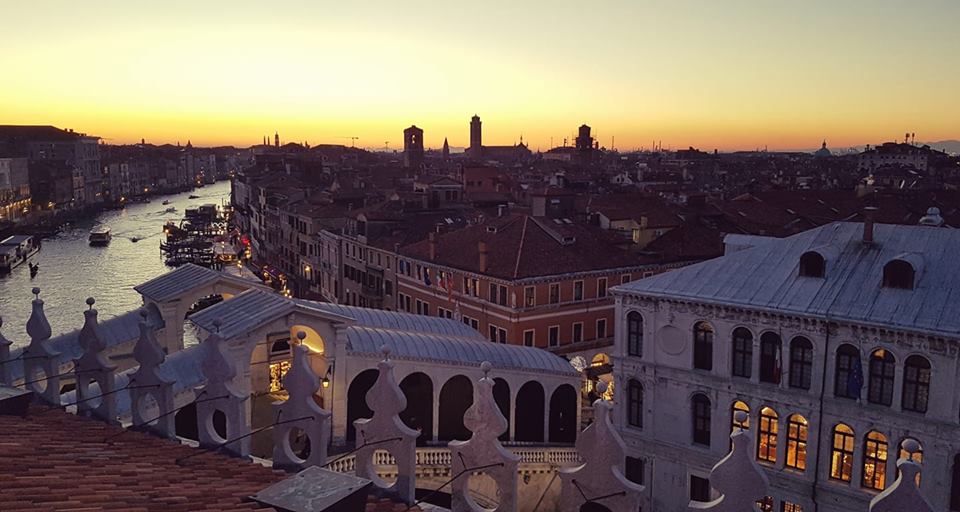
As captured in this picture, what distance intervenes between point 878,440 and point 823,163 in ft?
457

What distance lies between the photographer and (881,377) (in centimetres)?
1633

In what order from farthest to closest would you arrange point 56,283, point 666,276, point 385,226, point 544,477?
point 56,283
point 385,226
point 666,276
point 544,477

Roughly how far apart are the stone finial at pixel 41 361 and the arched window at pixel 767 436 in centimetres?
1507

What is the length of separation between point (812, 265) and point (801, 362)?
238cm

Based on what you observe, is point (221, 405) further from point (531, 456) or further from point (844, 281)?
point (844, 281)

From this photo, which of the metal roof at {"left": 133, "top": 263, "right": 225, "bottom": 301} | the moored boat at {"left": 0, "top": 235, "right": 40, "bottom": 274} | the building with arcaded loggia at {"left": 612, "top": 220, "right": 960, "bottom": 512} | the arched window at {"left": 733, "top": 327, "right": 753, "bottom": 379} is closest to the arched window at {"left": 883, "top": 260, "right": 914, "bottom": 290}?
the building with arcaded loggia at {"left": 612, "top": 220, "right": 960, "bottom": 512}

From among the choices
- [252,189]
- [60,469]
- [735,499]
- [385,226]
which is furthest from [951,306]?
[252,189]

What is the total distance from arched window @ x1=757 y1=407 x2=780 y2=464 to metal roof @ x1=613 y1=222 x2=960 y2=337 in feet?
8.41

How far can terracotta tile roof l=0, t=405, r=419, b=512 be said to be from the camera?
14.8 ft

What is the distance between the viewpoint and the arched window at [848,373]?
1634 cm

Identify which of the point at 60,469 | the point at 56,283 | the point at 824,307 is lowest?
the point at 56,283

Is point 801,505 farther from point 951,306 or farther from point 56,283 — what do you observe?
point 56,283

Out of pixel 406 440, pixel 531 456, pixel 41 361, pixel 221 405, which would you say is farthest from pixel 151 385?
pixel 531 456

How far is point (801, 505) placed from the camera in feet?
57.0
